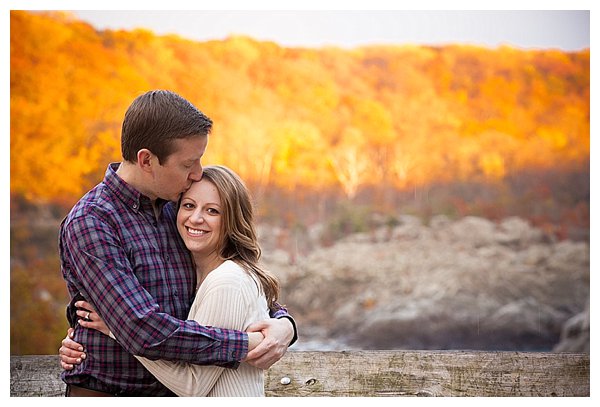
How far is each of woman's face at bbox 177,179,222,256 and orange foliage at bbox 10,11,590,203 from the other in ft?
27.2

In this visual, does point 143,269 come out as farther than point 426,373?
No

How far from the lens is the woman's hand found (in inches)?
65.9

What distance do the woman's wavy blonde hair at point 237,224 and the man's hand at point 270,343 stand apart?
0.11 m

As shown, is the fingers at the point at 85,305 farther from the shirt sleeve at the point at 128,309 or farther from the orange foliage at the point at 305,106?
the orange foliage at the point at 305,106

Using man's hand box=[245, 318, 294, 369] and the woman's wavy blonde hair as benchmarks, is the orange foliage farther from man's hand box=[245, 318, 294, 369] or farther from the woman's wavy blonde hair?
man's hand box=[245, 318, 294, 369]

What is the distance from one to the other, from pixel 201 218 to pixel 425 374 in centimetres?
91

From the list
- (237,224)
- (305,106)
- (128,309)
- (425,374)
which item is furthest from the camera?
(305,106)

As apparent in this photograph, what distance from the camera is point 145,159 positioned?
1753mm

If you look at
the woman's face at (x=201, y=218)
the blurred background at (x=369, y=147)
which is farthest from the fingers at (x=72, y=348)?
the blurred background at (x=369, y=147)

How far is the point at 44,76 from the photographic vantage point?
9.86m

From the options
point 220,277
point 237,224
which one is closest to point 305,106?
point 237,224

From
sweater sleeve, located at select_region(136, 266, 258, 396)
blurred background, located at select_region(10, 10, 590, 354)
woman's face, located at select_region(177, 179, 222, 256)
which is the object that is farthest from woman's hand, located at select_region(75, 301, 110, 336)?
blurred background, located at select_region(10, 10, 590, 354)

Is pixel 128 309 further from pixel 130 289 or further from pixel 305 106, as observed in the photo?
pixel 305 106

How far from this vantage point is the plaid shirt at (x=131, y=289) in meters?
1.59
